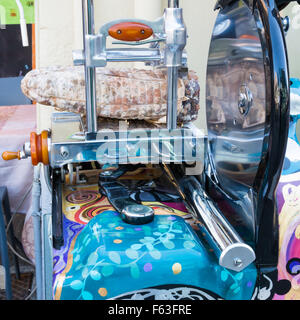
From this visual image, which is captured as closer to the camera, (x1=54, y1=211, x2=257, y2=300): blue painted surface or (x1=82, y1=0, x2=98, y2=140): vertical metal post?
(x1=54, y1=211, x2=257, y2=300): blue painted surface

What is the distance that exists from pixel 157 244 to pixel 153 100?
0.37m

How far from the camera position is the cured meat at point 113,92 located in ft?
2.93

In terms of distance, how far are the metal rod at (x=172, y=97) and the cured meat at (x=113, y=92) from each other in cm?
8

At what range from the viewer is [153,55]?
0.78 metres

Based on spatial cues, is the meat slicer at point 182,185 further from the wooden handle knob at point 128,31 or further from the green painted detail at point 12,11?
the green painted detail at point 12,11

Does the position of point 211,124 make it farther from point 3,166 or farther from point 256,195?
point 3,166

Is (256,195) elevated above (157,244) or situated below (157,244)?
above

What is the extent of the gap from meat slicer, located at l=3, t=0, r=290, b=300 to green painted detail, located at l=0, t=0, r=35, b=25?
5.16ft

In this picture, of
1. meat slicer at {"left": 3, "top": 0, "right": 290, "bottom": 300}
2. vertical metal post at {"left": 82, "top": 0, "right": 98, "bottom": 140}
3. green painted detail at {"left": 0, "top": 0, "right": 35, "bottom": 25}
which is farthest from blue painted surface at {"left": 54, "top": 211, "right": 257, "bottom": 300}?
green painted detail at {"left": 0, "top": 0, "right": 35, "bottom": 25}

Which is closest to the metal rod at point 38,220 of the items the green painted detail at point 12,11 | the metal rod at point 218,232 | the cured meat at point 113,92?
the cured meat at point 113,92

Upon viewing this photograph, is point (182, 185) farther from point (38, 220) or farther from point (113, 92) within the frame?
point (38, 220)

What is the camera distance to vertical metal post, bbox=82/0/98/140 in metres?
0.77

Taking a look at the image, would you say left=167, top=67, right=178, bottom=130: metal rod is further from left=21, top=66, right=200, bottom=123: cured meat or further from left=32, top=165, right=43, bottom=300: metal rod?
left=32, top=165, right=43, bottom=300: metal rod
